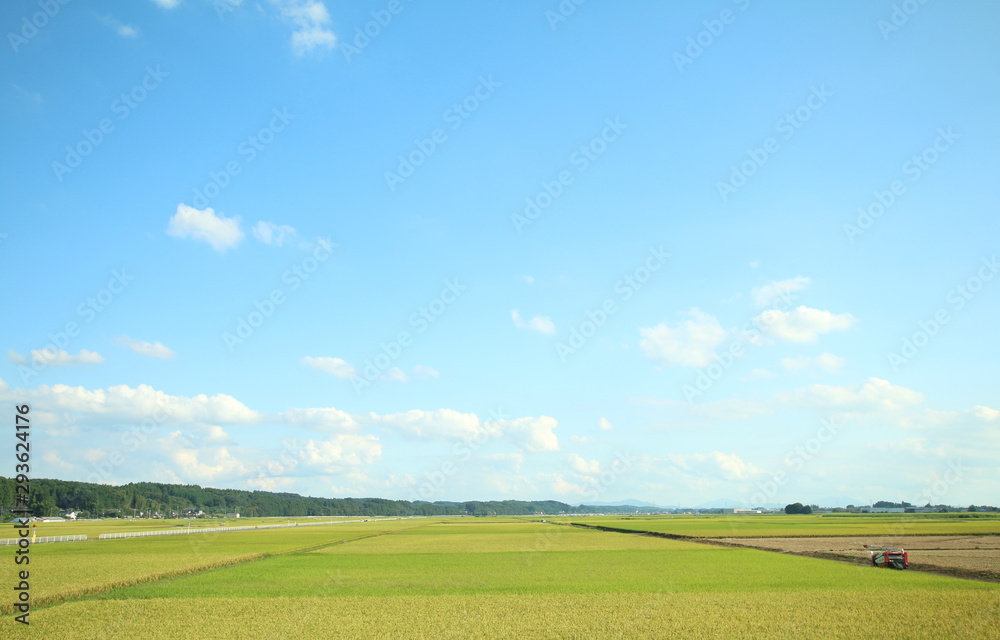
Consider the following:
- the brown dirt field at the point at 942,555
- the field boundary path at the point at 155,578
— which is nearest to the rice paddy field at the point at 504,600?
the field boundary path at the point at 155,578

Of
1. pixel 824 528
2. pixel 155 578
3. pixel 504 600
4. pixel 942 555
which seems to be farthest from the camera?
pixel 824 528

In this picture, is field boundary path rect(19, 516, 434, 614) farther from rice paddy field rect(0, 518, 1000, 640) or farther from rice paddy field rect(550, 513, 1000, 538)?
rice paddy field rect(550, 513, 1000, 538)

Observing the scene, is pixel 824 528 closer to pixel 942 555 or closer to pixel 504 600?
pixel 942 555

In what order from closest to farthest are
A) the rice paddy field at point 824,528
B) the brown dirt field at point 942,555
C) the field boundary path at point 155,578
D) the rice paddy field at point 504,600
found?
the rice paddy field at point 504,600, the field boundary path at point 155,578, the brown dirt field at point 942,555, the rice paddy field at point 824,528

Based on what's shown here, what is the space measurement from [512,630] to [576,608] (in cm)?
444

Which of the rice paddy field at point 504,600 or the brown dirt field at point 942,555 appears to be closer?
the rice paddy field at point 504,600

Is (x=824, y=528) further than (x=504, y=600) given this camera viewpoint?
Yes

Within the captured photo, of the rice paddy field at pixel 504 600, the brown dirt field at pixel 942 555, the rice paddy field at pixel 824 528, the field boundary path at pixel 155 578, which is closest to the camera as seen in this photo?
the rice paddy field at pixel 504 600

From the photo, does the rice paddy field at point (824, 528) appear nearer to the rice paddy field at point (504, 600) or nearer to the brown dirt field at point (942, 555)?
the brown dirt field at point (942, 555)

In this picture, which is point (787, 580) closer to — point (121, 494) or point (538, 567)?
point (538, 567)

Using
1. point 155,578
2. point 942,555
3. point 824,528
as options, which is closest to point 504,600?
point 155,578

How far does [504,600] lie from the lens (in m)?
24.5

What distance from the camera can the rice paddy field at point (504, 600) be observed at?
19.4m

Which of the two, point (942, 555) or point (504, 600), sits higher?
point (504, 600)
